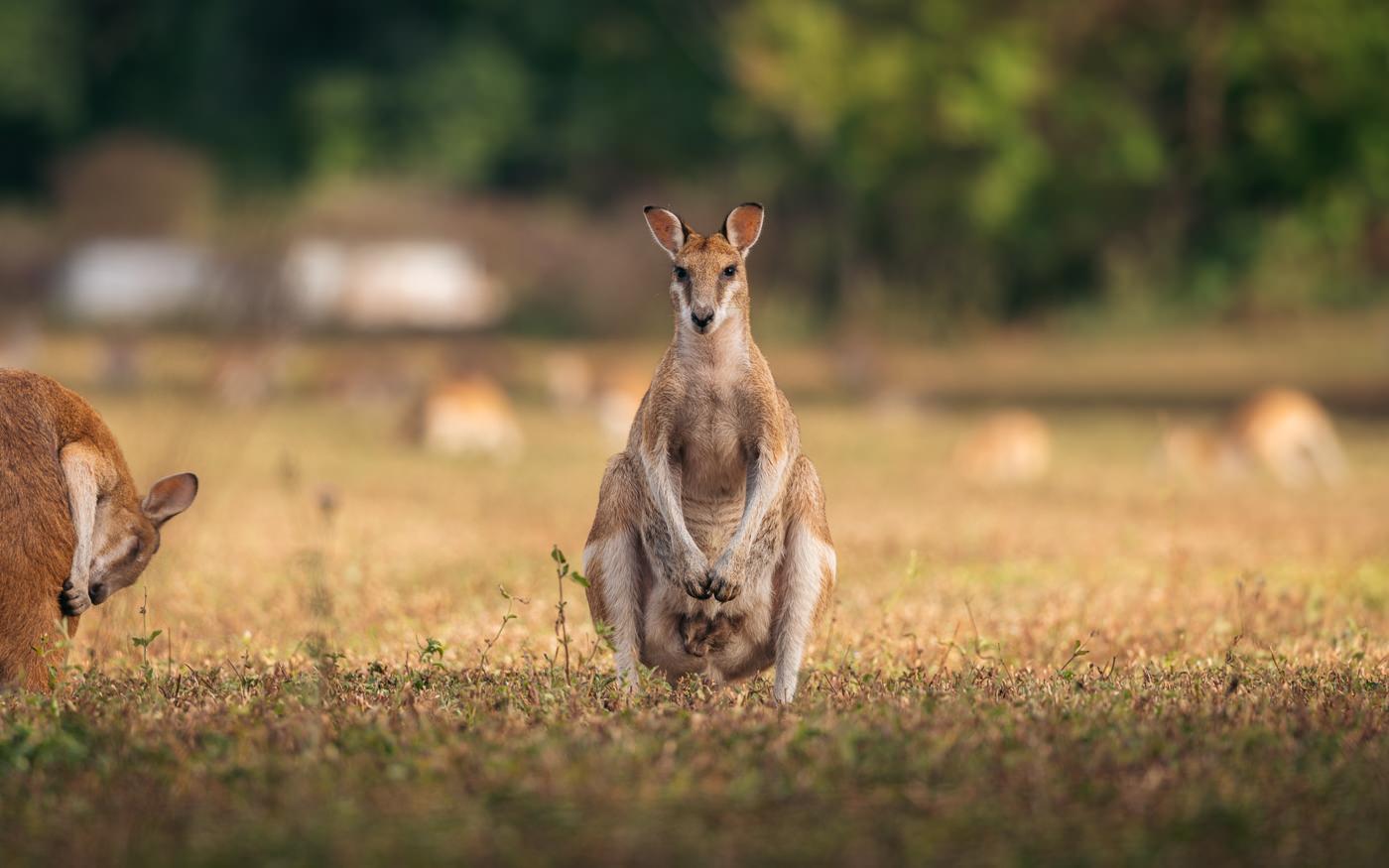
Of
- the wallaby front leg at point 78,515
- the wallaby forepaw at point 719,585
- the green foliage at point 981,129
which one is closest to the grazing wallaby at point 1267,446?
the green foliage at point 981,129

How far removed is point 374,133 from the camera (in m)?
43.5

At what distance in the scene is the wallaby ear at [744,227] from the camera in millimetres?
5402

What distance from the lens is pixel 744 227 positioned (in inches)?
214

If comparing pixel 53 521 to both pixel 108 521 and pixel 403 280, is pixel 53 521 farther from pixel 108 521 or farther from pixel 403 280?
pixel 403 280

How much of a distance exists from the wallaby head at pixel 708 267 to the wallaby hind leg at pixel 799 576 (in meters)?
0.51

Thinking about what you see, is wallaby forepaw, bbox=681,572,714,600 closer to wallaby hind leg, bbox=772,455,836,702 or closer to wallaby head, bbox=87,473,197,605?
wallaby hind leg, bbox=772,455,836,702

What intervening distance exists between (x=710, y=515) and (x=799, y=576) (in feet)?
1.12

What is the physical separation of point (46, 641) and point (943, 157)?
76.5ft

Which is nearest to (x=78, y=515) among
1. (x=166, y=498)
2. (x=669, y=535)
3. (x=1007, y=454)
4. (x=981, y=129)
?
(x=166, y=498)

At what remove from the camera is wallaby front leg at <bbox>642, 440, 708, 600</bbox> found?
503 cm

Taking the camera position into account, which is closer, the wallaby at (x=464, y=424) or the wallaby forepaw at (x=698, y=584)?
the wallaby forepaw at (x=698, y=584)

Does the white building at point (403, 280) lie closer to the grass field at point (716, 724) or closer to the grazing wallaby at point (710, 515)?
the grass field at point (716, 724)

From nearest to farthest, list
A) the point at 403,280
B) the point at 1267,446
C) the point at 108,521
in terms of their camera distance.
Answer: the point at 108,521, the point at 1267,446, the point at 403,280

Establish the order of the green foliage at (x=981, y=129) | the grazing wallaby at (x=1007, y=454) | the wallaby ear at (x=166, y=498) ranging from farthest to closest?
the green foliage at (x=981, y=129), the grazing wallaby at (x=1007, y=454), the wallaby ear at (x=166, y=498)
